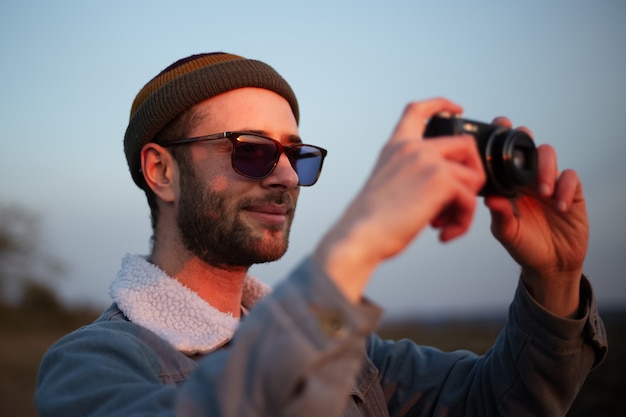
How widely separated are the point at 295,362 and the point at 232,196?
64.8 inches

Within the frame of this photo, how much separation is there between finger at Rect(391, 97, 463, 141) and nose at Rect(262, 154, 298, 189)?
1.40 meters

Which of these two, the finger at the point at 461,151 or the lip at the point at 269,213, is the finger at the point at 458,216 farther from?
the lip at the point at 269,213

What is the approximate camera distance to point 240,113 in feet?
9.50

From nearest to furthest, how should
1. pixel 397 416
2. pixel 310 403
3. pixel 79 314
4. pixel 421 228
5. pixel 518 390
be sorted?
pixel 310 403, pixel 421 228, pixel 518 390, pixel 397 416, pixel 79 314

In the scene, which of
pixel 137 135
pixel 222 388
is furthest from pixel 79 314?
pixel 222 388

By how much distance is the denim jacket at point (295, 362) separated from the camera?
1.24 m

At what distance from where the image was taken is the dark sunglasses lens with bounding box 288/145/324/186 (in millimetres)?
2980

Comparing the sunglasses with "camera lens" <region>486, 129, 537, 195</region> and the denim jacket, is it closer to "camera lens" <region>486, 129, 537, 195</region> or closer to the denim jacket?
the denim jacket

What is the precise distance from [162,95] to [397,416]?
208cm

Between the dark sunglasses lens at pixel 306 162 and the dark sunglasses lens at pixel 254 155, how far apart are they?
164 millimetres

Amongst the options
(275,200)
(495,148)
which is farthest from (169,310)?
(495,148)

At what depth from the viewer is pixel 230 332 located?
2508mm

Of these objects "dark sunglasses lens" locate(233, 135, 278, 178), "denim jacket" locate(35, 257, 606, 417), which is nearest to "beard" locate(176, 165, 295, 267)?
"dark sunglasses lens" locate(233, 135, 278, 178)

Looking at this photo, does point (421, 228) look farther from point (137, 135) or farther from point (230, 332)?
point (137, 135)
